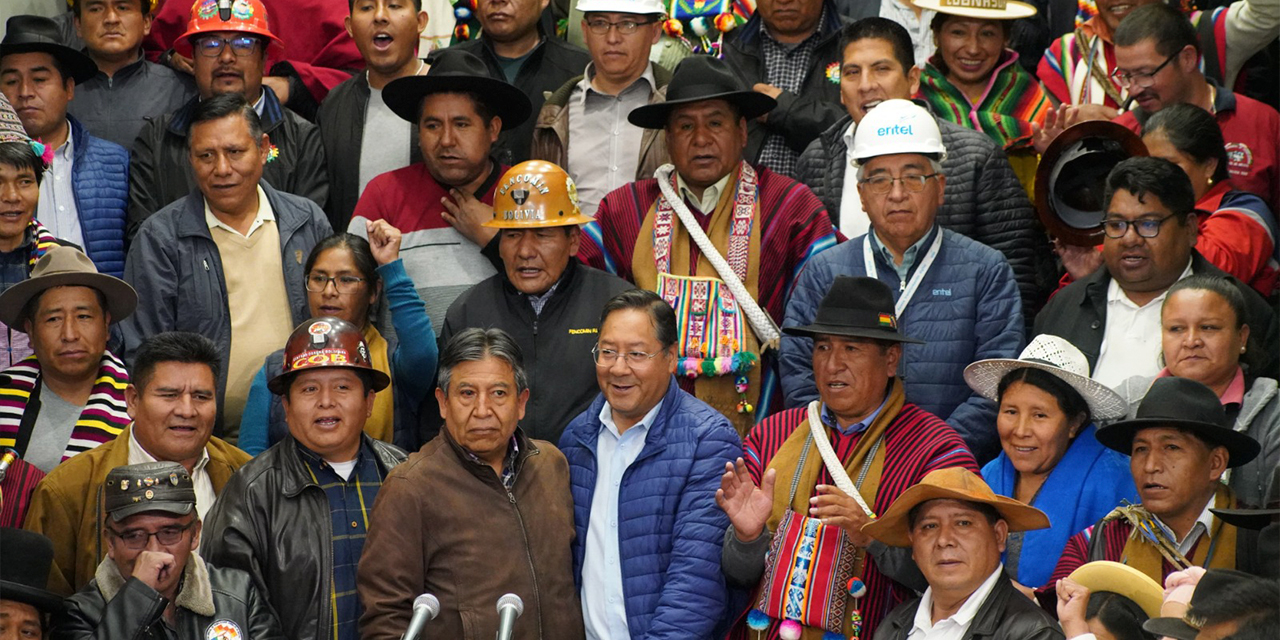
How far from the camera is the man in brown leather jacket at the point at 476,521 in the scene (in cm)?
550

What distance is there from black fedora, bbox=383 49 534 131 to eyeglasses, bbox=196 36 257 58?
34.3 inches

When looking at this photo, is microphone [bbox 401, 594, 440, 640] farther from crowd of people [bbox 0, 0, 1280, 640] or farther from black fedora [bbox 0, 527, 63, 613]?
black fedora [bbox 0, 527, 63, 613]

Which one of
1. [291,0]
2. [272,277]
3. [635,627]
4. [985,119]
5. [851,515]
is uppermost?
[291,0]

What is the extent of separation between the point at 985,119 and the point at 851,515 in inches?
111

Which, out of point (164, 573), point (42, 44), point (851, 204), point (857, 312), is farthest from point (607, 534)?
point (42, 44)

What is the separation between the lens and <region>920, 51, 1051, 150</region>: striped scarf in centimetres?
764

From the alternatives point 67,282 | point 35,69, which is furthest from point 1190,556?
point 35,69

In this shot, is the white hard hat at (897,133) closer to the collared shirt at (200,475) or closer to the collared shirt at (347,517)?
the collared shirt at (347,517)

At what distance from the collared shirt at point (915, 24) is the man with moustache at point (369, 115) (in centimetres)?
251

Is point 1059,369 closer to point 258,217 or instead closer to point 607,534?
point 607,534

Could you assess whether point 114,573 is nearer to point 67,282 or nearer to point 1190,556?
point 67,282

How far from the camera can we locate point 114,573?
5.34 meters

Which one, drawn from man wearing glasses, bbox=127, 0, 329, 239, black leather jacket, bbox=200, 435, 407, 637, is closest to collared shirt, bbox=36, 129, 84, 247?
man wearing glasses, bbox=127, 0, 329, 239

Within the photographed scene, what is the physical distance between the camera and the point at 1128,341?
6.23 metres
